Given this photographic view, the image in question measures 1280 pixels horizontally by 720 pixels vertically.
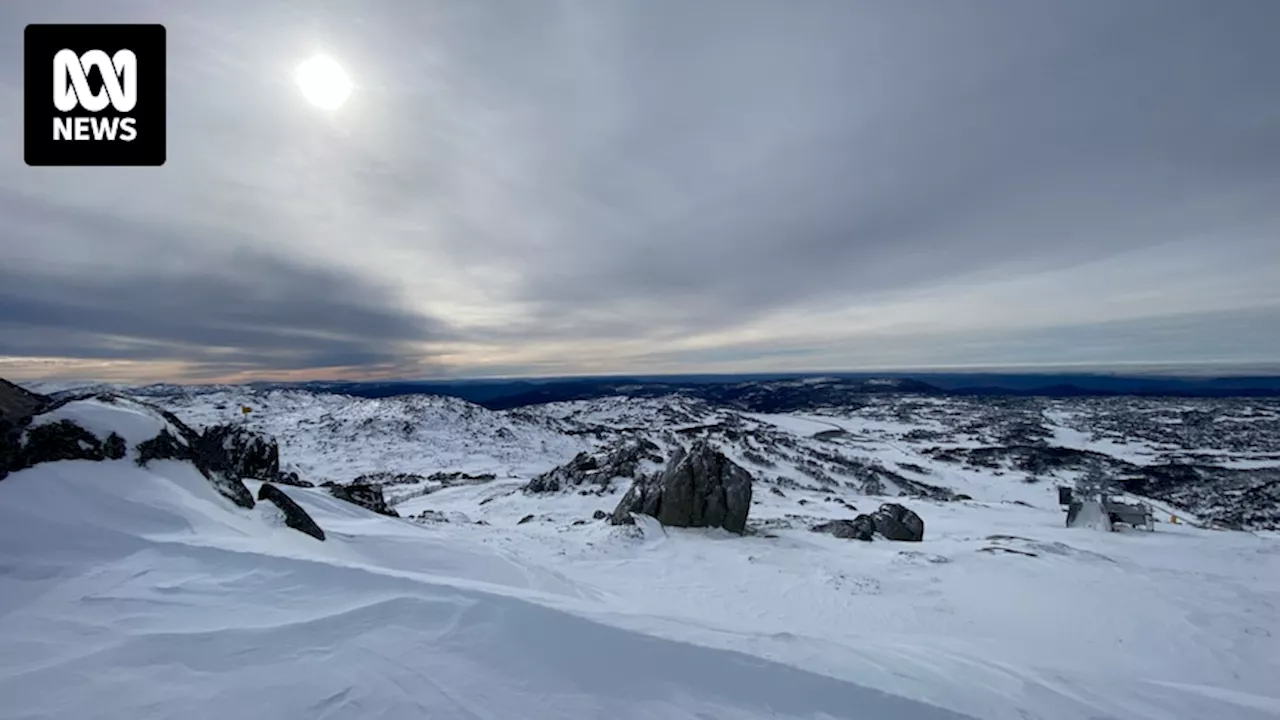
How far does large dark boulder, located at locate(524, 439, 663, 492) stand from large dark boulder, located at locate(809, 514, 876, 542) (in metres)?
10.9

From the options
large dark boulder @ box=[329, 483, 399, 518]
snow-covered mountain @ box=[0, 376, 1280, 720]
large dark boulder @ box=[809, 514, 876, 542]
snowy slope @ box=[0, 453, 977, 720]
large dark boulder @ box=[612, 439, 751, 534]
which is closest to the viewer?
snowy slope @ box=[0, 453, 977, 720]

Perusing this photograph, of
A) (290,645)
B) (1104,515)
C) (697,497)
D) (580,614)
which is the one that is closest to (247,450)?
(290,645)

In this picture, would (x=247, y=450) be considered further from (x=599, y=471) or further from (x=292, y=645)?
(x=599, y=471)

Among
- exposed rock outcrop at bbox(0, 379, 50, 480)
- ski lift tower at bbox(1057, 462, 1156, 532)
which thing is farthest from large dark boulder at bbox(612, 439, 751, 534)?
ski lift tower at bbox(1057, 462, 1156, 532)

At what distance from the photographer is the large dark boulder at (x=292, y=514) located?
9.30 metres

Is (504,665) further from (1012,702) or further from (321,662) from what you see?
(1012,702)

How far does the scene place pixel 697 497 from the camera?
19.6m

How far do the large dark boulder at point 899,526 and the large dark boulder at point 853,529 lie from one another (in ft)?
1.21

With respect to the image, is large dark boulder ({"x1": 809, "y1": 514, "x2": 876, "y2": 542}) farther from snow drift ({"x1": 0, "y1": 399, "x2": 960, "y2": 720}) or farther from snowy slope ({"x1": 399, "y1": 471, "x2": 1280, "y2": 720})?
snow drift ({"x1": 0, "y1": 399, "x2": 960, "y2": 720})

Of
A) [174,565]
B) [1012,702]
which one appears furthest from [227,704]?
[1012,702]

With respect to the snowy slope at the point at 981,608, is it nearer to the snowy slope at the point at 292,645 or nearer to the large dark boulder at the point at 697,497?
the snowy slope at the point at 292,645

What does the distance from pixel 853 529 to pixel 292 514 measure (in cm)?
1998

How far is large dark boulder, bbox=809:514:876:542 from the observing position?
19.8 metres

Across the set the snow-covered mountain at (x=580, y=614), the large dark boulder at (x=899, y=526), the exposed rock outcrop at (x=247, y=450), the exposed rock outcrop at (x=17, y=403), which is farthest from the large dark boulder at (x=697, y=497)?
the exposed rock outcrop at (x=17, y=403)
